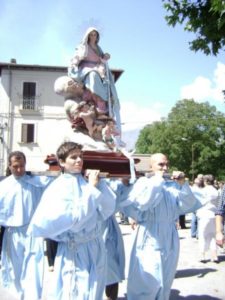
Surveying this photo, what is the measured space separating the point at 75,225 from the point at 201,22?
4717 mm

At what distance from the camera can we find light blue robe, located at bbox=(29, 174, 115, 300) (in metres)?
3.34

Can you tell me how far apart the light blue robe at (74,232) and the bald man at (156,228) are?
1.08 metres

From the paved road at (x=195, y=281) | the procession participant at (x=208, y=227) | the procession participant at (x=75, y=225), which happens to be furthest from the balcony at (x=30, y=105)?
the procession participant at (x=75, y=225)

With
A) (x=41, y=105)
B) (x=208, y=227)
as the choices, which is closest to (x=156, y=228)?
(x=208, y=227)

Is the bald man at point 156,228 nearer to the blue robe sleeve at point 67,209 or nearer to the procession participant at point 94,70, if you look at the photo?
the blue robe sleeve at point 67,209

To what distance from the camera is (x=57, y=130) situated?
3325 centimetres

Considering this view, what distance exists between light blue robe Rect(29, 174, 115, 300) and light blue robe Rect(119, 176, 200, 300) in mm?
1071

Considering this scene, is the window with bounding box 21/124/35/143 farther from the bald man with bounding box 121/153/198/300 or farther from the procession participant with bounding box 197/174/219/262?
the bald man with bounding box 121/153/198/300

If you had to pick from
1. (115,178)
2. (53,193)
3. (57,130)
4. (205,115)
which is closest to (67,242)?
(53,193)

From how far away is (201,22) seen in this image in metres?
6.95

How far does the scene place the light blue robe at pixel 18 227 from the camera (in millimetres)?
5094

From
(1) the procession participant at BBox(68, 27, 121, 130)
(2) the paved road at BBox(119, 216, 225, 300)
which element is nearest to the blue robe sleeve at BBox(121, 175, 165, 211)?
(2) the paved road at BBox(119, 216, 225, 300)

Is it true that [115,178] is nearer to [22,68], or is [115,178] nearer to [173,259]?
[173,259]

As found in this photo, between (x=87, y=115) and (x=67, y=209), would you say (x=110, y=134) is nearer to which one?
(x=87, y=115)
